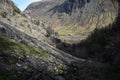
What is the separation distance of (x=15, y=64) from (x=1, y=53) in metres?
5.02

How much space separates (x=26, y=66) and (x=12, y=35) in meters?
28.8

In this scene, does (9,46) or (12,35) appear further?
(12,35)

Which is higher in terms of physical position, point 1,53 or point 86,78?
point 1,53

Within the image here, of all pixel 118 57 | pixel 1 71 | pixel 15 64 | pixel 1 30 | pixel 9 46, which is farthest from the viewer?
pixel 118 57

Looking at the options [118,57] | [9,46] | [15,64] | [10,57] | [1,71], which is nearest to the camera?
[1,71]

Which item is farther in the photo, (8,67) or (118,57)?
(118,57)

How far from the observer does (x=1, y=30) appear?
233ft

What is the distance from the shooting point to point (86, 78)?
48.9m

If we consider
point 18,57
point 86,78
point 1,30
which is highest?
point 1,30

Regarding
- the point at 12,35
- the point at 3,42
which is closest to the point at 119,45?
the point at 12,35

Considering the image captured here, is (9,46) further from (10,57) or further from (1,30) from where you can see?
(1,30)

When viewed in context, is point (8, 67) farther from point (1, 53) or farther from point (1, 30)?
point (1, 30)

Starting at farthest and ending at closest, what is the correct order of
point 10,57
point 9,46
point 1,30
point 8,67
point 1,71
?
point 1,30, point 9,46, point 10,57, point 8,67, point 1,71

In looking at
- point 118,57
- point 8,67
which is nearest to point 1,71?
point 8,67
